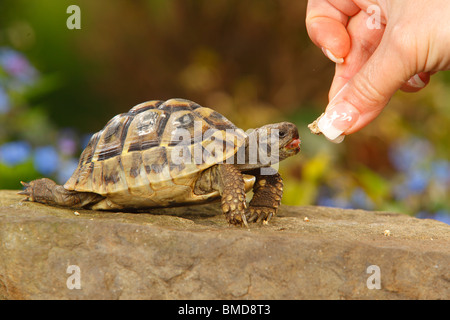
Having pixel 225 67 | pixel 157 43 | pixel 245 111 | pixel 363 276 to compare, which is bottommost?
pixel 363 276

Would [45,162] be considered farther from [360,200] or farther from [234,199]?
[360,200]

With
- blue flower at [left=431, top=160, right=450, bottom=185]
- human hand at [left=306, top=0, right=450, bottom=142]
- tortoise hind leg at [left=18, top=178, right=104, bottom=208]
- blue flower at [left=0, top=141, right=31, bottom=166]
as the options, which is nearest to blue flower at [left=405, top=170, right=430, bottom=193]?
blue flower at [left=431, top=160, right=450, bottom=185]

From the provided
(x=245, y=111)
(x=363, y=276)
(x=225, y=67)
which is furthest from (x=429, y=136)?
(x=363, y=276)

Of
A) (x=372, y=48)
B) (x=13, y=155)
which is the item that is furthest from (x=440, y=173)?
(x=13, y=155)

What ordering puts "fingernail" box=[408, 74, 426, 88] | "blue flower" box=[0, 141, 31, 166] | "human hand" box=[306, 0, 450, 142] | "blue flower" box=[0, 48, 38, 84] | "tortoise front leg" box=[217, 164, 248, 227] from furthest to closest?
"blue flower" box=[0, 48, 38, 84] < "blue flower" box=[0, 141, 31, 166] < "fingernail" box=[408, 74, 426, 88] < "tortoise front leg" box=[217, 164, 248, 227] < "human hand" box=[306, 0, 450, 142]

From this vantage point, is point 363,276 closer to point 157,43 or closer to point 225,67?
point 225,67

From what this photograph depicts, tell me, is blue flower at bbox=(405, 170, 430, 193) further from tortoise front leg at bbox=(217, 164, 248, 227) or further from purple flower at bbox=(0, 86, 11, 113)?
purple flower at bbox=(0, 86, 11, 113)

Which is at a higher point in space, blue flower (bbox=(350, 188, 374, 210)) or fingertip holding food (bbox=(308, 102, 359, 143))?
fingertip holding food (bbox=(308, 102, 359, 143))
